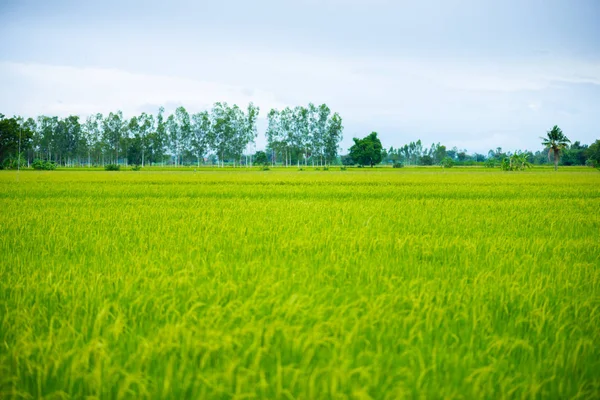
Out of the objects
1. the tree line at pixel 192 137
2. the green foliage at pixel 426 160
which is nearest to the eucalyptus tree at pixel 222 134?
the tree line at pixel 192 137

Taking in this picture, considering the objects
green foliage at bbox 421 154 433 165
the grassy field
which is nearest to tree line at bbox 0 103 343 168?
green foliage at bbox 421 154 433 165

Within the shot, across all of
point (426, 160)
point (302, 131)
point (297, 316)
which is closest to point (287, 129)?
point (302, 131)

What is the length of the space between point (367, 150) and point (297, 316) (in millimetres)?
93584

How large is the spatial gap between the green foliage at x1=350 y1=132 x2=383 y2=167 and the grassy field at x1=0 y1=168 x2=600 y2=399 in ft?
294

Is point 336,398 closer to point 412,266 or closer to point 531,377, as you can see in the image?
point 531,377

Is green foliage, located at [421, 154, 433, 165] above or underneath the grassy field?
above

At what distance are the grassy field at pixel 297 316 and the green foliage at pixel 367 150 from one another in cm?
8949

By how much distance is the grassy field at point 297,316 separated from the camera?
224 centimetres

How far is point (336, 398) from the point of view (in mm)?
2072

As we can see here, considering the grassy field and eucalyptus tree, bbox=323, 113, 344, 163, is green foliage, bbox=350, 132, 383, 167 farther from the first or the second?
the grassy field

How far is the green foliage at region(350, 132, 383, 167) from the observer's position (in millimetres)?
94875

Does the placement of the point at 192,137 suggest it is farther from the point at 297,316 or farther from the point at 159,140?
the point at 297,316

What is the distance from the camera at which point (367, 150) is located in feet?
311

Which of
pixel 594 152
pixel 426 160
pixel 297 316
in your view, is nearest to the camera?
pixel 297 316
